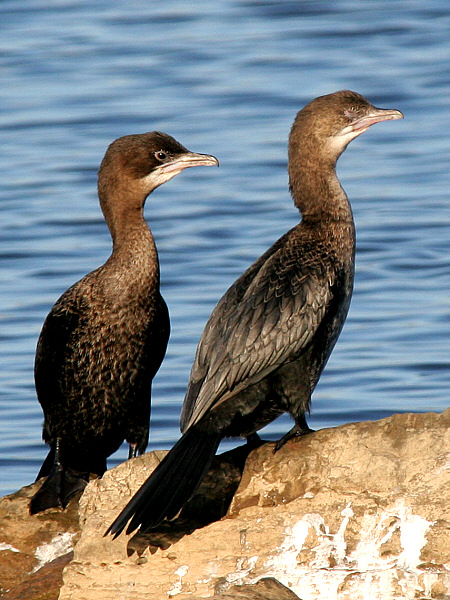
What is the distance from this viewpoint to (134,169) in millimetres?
7102

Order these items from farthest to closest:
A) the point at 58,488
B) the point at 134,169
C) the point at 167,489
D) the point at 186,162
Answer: the point at 186,162 → the point at 134,169 → the point at 58,488 → the point at 167,489

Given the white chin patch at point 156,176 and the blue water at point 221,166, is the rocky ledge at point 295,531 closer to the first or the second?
the white chin patch at point 156,176

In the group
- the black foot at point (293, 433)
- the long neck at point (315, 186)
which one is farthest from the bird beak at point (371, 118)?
the black foot at point (293, 433)

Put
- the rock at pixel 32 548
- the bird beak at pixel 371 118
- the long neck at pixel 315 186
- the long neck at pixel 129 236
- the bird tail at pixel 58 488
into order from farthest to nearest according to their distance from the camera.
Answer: the long neck at pixel 129 236 < the bird beak at pixel 371 118 < the long neck at pixel 315 186 < the bird tail at pixel 58 488 < the rock at pixel 32 548

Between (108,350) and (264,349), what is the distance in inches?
48.2

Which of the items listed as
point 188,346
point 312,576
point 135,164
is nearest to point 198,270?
point 188,346

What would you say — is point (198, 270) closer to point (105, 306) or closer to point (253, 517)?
point (105, 306)

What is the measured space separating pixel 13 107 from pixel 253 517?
30.8 ft

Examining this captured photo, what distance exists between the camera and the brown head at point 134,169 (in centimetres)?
711

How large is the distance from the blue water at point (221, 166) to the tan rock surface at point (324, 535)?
7.55 ft

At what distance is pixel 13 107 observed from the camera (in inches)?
555

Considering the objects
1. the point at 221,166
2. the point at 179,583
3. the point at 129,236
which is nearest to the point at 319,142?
the point at 129,236

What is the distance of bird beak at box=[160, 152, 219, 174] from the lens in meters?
7.17

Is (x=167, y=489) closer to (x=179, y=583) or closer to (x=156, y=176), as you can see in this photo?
(x=179, y=583)
